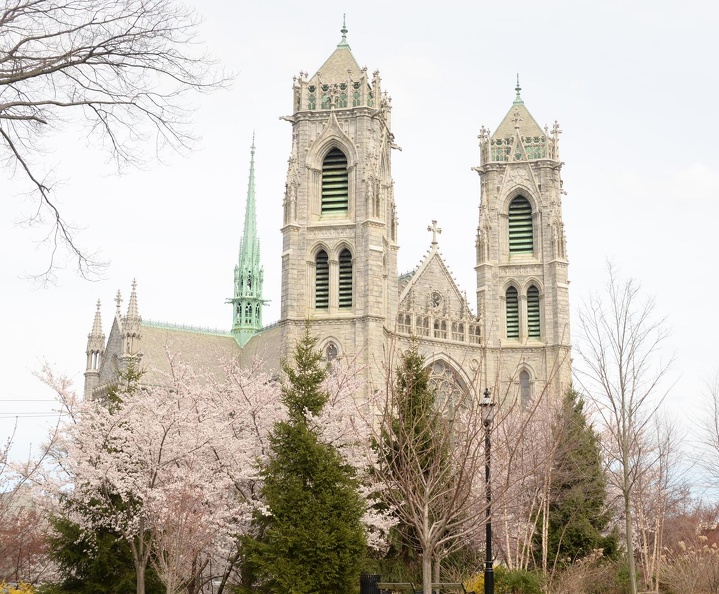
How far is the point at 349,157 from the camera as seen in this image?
47.4 meters

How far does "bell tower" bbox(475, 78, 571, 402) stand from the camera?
2063 inches

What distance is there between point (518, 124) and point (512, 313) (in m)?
11.3

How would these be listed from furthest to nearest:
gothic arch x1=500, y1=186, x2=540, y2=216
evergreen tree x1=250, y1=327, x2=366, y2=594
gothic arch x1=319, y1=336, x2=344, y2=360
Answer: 1. gothic arch x1=500, y1=186, x2=540, y2=216
2. gothic arch x1=319, y1=336, x2=344, y2=360
3. evergreen tree x1=250, y1=327, x2=366, y2=594

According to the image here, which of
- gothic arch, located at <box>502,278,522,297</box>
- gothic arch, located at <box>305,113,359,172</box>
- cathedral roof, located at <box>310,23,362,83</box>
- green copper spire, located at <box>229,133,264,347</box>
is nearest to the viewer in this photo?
gothic arch, located at <box>305,113,359,172</box>

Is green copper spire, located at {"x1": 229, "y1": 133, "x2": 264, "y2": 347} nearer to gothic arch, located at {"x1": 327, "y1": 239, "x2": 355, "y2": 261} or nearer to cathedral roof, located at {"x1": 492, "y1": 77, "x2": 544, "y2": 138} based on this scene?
cathedral roof, located at {"x1": 492, "y1": 77, "x2": 544, "y2": 138}

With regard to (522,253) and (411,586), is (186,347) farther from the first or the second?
(411,586)

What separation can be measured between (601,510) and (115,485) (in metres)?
16.2

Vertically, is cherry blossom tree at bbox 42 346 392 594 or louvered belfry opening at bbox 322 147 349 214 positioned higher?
louvered belfry opening at bbox 322 147 349 214

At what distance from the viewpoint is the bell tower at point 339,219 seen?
149 feet

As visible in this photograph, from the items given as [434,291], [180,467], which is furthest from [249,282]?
[180,467]

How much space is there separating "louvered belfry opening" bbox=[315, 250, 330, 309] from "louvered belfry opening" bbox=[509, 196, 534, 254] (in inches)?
515

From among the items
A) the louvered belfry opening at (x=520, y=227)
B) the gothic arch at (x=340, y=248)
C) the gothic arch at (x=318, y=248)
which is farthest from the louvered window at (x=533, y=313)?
the gothic arch at (x=318, y=248)

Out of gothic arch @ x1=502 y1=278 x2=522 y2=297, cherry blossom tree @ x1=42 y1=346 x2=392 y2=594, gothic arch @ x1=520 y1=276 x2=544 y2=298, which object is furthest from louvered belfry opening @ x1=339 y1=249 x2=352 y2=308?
cherry blossom tree @ x1=42 y1=346 x2=392 y2=594

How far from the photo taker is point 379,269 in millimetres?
45906
